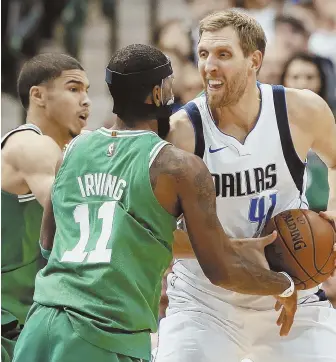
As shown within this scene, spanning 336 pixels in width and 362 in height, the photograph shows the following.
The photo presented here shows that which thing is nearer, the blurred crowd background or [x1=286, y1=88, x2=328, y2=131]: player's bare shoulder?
[x1=286, y1=88, x2=328, y2=131]: player's bare shoulder

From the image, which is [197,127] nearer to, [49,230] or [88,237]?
[49,230]

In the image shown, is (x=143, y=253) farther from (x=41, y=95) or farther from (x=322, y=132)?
(x=41, y=95)

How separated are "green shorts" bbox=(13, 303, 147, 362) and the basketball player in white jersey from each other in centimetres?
78

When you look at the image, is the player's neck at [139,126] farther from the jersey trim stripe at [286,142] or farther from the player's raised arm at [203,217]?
the jersey trim stripe at [286,142]

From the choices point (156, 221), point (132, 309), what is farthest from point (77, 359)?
point (156, 221)

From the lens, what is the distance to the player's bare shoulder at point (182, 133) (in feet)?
13.4

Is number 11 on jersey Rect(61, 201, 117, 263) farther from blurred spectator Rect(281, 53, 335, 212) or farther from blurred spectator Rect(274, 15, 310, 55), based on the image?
blurred spectator Rect(274, 15, 310, 55)

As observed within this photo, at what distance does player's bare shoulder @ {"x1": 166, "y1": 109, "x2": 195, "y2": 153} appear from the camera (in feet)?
13.4

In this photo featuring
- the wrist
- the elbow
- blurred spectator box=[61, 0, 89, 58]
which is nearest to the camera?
the elbow

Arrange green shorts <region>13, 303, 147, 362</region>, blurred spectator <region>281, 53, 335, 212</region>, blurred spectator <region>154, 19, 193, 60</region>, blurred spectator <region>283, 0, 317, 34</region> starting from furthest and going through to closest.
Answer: blurred spectator <region>283, 0, 317, 34</region> → blurred spectator <region>154, 19, 193, 60</region> → blurred spectator <region>281, 53, 335, 212</region> → green shorts <region>13, 303, 147, 362</region>

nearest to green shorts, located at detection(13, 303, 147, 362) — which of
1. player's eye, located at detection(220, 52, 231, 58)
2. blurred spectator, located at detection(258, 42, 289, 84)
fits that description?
player's eye, located at detection(220, 52, 231, 58)

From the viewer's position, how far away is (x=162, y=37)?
359 inches

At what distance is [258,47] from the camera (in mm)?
4215

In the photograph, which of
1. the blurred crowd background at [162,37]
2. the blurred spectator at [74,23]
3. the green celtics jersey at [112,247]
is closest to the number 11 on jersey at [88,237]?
the green celtics jersey at [112,247]
